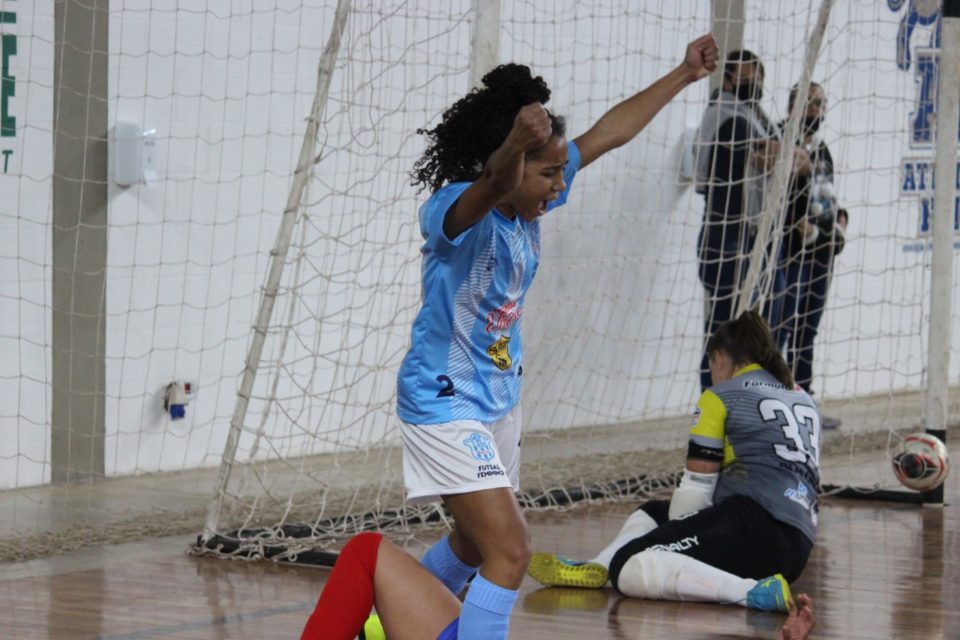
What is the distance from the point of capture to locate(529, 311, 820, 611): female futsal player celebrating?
202 inches

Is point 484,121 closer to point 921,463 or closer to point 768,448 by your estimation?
point 768,448

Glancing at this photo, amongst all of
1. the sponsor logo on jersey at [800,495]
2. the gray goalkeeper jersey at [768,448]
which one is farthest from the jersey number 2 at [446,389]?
the sponsor logo on jersey at [800,495]

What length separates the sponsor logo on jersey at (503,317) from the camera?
3783 millimetres

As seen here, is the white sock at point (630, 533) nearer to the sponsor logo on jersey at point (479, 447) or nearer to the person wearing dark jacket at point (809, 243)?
the sponsor logo on jersey at point (479, 447)

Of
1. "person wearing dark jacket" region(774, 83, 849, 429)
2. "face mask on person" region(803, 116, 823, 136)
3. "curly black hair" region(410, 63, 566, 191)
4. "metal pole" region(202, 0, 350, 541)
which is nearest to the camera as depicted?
"curly black hair" region(410, 63, 566, 191)

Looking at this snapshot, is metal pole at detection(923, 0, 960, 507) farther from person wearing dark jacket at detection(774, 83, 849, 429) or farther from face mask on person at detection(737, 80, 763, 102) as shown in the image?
face mask on person at detection(737, 80, 763, 102)

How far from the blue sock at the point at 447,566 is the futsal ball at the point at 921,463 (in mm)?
3271

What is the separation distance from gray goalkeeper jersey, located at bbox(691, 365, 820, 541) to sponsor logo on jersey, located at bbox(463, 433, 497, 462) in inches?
67.3

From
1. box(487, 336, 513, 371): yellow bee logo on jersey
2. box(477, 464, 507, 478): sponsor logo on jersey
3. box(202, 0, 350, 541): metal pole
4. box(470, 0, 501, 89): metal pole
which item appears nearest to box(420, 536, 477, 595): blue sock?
box(477, 464, 507, 478): sponsor logo on jersey

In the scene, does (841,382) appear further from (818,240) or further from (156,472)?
(156,472)

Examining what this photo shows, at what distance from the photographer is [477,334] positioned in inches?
148

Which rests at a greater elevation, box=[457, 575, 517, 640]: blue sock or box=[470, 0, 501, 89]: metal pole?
box=[470, 0, 501, 89]: metal pole

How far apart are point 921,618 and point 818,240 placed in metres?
4.23

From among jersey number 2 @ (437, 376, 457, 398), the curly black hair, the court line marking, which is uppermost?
the curly black hair
